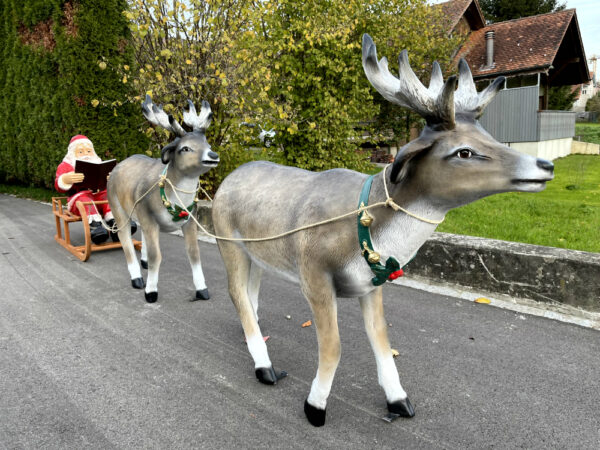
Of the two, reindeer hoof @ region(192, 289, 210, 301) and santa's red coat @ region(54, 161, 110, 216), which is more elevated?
santa's red coat @ region(54, 161, 110, 216)

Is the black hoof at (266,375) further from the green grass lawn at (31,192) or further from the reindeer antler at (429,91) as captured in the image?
the green grass lawn at (31,192)

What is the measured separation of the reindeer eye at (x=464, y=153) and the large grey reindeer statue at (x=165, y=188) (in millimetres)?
2477

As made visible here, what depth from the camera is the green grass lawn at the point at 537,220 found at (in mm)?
5527

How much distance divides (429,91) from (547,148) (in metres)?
17.2

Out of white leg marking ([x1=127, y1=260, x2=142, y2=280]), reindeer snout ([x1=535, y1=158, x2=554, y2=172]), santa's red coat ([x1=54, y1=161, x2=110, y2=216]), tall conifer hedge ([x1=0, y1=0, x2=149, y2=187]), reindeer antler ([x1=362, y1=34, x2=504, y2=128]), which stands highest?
tall conifer hedge ([x1=0, y1=0, x2=149, y2=187])

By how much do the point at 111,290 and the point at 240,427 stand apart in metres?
3.02

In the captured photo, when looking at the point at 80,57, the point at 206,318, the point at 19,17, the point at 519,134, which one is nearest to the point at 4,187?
the point at 19,17

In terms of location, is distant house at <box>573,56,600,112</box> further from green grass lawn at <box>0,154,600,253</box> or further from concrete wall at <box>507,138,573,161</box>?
green grass lawn at <box>0,154,600,253</box>

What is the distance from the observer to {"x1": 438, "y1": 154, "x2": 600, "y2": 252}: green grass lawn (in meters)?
5.53

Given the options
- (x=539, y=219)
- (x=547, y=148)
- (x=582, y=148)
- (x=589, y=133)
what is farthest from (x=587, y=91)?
(x=539, y=219)

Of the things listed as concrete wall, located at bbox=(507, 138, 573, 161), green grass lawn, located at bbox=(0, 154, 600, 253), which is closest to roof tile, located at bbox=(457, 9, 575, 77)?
concrete wall, located at bbox=(507, 138, 573, 161)

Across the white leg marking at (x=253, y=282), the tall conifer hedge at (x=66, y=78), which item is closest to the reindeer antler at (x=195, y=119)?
the white leg marking at (x=253, y=282)

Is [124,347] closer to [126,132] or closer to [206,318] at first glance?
[206,318]

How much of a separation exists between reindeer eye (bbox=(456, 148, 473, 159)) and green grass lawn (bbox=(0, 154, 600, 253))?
157 inches
